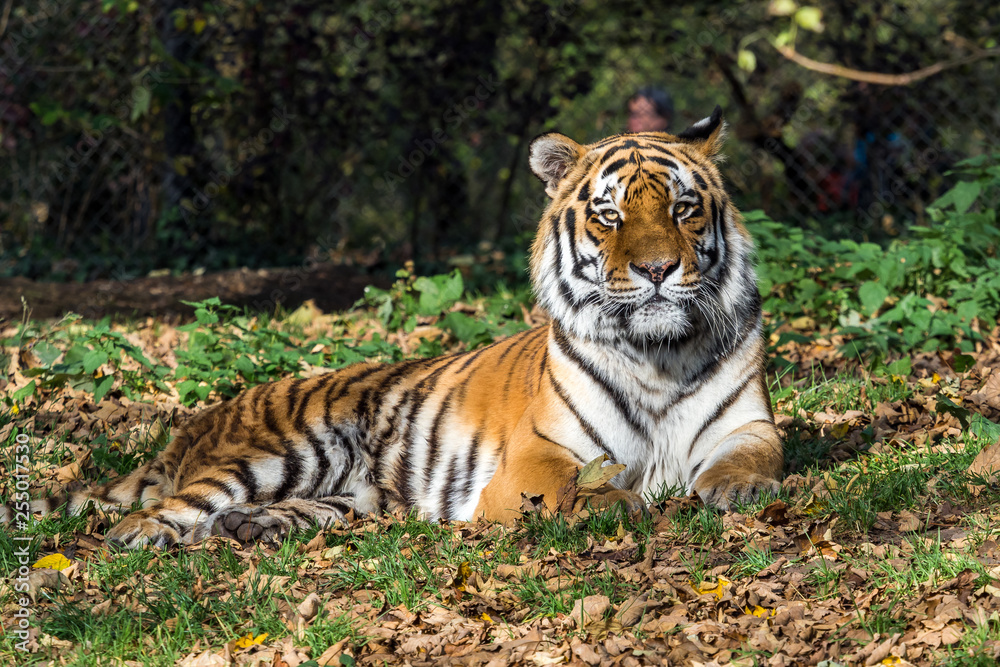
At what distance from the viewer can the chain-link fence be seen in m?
8.21

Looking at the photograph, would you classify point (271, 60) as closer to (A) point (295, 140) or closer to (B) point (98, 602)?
(A) point (295, 140)

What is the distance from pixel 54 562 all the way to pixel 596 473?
174 cm

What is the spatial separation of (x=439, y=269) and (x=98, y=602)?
18.1ft

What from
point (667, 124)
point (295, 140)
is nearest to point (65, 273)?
point (295, 140)

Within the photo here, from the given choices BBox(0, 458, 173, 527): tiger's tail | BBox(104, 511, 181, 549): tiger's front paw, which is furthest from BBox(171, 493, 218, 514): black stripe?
BBox(0, 458, 173, 527): tiger's tail

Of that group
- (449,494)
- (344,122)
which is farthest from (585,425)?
(344,122)

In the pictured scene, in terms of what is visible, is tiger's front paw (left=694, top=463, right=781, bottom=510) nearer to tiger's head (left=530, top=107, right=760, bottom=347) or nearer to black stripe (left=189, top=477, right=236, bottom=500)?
tiger's head (left=530, top=107, right=760, bottom=347)

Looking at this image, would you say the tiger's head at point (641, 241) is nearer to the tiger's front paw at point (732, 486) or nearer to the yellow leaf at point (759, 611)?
the tiger's front paw at point (732, 486)

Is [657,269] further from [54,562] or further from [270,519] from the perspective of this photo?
[54,562]

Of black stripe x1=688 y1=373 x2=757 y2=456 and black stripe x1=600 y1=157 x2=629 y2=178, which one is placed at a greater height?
black stripe x1=600 y1=157 x2=629 y2=178

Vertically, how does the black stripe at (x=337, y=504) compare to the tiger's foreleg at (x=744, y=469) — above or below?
below

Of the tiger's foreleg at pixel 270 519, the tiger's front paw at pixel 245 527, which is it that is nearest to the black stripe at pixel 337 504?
the tiger's foreleg at pixel 270 519

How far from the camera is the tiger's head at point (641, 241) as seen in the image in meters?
3.07

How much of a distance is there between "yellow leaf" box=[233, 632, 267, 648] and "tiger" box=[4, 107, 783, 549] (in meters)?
0.75
